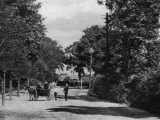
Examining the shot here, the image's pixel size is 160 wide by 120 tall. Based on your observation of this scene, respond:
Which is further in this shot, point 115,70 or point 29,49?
point 29,49

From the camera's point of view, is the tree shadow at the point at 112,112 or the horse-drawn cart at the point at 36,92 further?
the horse-drawn cart at the point at 36,92

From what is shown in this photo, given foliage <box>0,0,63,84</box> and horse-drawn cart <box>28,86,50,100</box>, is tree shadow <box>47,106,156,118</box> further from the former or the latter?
horse-drawn cart <box>28,86,50,100</box>

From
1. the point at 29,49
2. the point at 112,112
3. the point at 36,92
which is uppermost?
the point at 29,49

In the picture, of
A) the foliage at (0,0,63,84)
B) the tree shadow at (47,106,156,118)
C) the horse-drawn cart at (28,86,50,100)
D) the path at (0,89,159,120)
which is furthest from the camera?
the horse-drawn cart at (28,86,50,100)

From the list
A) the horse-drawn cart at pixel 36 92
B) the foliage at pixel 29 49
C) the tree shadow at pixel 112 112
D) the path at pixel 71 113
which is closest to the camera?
the path at pixel 71 113

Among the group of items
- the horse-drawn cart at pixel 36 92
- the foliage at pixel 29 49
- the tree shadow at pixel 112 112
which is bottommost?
the tree shadow at pixel 112 112

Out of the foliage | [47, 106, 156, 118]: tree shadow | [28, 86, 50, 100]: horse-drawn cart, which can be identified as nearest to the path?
[47, 106, 156, 118]: tree shadow

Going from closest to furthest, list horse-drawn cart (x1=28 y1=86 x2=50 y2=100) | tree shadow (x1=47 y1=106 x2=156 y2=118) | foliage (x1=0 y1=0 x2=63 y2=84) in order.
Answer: tree shadow (x1=47 y1=106 x2=156 y2=118) → foliage (x1=0 y1=0 x2=63 y2=84) → horse-drawn cart (x1=28 y1=86 x2=50 y2=100)

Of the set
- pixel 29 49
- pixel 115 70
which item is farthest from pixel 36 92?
pixel 29 49

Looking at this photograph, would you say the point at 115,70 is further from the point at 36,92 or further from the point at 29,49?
the point at 29,49

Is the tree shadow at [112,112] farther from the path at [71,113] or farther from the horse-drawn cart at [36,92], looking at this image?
the horse-drawn cart at [36,92]

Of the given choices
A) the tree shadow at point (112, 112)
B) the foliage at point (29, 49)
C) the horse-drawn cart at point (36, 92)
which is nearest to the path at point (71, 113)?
the tree shadow at point (112, 112)

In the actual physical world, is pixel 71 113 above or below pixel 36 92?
below

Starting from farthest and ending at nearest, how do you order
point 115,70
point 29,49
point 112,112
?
point 29,49
point 115,70
point 112,112
